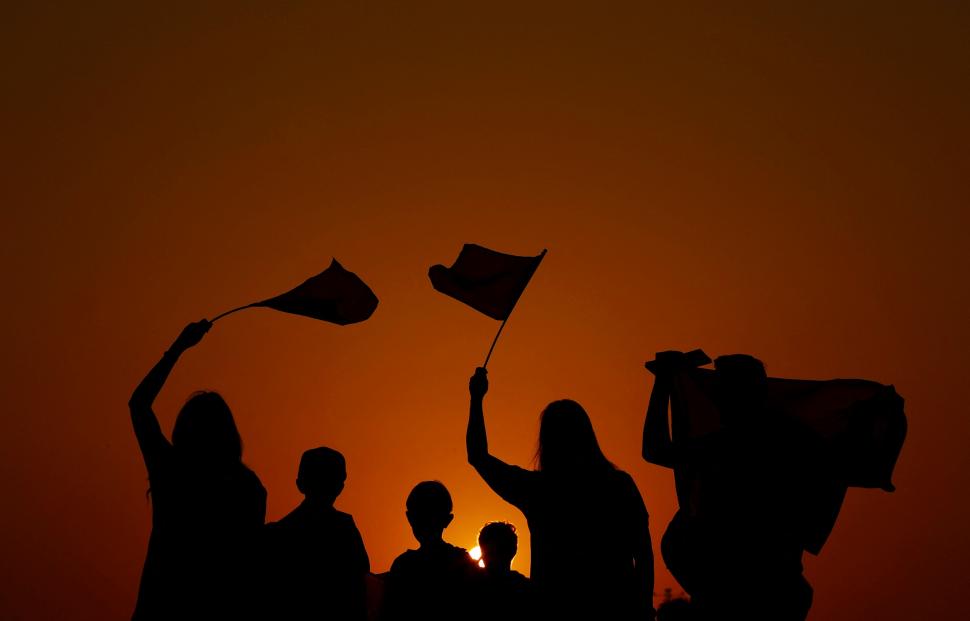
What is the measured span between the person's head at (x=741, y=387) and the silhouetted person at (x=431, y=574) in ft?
4.40

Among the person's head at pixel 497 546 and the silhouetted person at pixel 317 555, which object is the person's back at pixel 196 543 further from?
the person's head at pixel 497 546

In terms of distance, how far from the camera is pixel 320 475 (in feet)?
15.8

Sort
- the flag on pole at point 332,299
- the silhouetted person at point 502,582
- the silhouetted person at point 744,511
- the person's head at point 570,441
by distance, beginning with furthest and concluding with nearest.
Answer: the flag on pole at point 332,299
the silhouetted person at point 502,582
the person's head at point 570,441
the silhouetted person at point 744,511

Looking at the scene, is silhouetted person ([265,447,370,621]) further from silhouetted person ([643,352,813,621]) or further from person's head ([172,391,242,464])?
silhouetted person ([643,352,813,621])

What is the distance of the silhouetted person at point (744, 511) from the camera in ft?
14.1

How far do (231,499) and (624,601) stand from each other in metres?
1.76

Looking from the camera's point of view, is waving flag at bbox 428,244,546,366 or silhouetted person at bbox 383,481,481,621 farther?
waving flag at bbox 428,244,546,366

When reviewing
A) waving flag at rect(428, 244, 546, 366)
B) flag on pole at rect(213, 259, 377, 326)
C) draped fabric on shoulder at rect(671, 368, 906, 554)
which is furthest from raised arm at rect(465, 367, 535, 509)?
flag on pole at rect(213, 259, 377, 326)

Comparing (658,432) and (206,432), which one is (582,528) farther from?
(206,432)

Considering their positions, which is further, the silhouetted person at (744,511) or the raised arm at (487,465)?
the raised arm at (487,465)

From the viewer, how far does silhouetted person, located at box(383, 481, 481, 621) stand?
4.75m

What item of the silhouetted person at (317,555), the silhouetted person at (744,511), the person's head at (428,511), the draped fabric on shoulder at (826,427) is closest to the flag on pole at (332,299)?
the silhouetted person at (317,555)

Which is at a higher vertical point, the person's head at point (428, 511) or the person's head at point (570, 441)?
the person's head at point (570, 441)

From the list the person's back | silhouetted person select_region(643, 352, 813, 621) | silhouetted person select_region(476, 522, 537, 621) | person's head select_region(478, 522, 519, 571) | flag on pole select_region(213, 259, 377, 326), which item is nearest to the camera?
silhouetted person select_region(643, 352, 813, 621)
